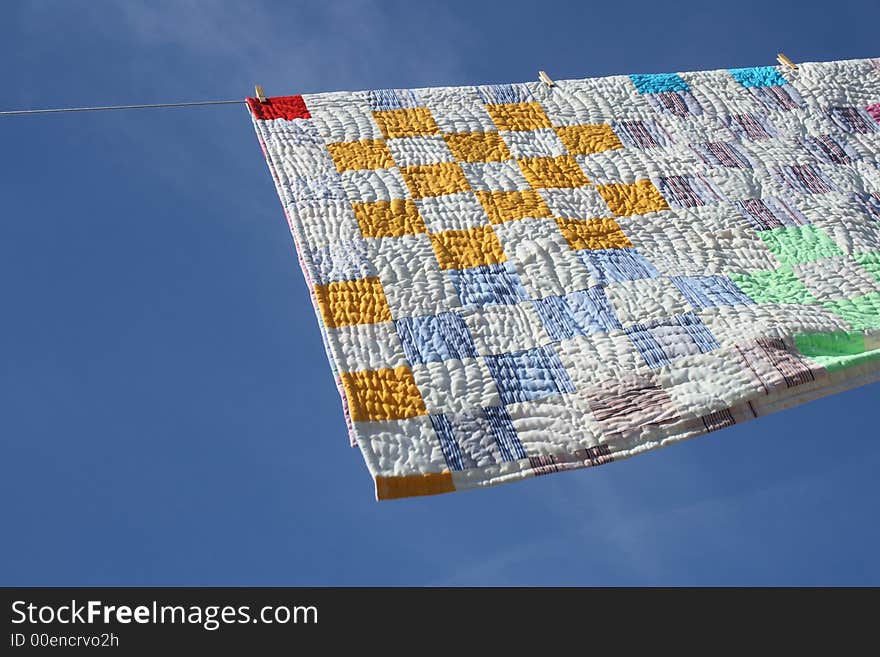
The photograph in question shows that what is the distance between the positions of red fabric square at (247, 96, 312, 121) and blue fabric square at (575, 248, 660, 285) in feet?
2.49

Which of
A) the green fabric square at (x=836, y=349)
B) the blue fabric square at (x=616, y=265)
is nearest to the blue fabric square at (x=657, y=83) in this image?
the blue fabric square at (x=616, y=265)

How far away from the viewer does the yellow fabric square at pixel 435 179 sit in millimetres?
2275

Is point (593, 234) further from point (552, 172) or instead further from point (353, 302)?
point (353, 302)

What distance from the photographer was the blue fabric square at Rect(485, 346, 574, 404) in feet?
6.03

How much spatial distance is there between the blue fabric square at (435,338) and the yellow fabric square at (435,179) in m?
0.41

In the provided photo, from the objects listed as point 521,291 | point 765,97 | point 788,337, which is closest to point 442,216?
point 521,291

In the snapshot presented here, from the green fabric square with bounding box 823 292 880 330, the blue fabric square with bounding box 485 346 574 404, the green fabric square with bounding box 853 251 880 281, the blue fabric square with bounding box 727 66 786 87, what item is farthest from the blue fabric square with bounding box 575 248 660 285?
the blue fabric square with bounding box 727 66 786 87

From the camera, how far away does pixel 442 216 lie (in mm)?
2215

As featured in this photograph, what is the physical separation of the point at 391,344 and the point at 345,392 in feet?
0.51

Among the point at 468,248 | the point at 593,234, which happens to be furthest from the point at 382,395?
the point at 593,234

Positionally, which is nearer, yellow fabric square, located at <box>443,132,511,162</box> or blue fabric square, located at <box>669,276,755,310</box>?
blue fabric square, located at <box>669,276,755,310</box>

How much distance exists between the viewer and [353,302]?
1.96 metres

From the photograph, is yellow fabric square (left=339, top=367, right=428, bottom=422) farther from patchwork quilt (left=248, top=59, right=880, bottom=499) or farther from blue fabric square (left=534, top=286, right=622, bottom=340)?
blue fabric square (left=534, top=286, right=622, bottom=340)

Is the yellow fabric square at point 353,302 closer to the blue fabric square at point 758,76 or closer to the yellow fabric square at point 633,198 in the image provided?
the yellow fabric square at point 633,198
